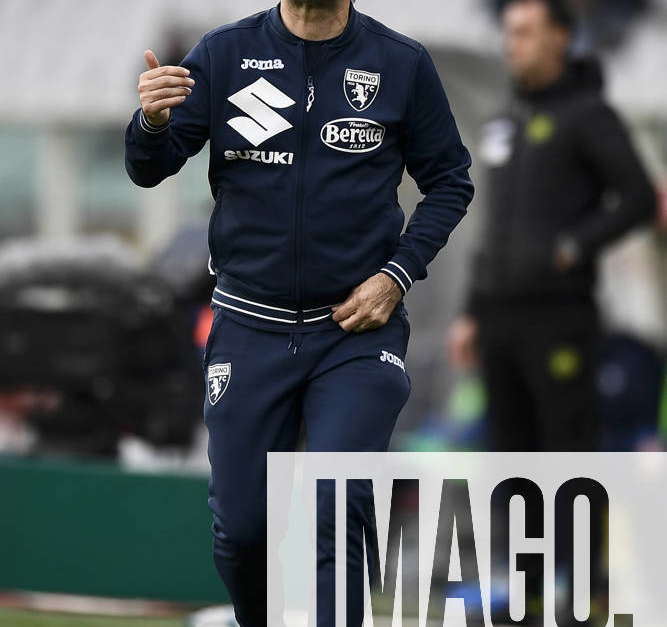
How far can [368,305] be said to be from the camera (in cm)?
404

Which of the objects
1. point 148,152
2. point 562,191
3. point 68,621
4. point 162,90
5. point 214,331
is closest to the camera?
point 162,90

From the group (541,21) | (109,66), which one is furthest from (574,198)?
(109,66)

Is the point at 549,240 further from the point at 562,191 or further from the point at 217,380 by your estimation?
the point at 217,380

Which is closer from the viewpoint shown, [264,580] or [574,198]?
[264,580]

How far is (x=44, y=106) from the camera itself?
748 cm

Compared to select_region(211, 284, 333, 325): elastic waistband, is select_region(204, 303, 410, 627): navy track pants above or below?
below

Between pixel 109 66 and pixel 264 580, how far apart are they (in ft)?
12.0

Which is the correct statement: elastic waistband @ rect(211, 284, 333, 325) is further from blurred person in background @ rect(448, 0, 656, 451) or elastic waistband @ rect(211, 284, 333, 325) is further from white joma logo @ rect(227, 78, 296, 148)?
blurred person in background @ rect(448, 0, 656, 451)

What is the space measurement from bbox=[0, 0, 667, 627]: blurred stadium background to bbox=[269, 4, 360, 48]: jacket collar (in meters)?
2.84

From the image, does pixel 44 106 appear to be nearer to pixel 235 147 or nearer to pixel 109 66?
pixel 109 66

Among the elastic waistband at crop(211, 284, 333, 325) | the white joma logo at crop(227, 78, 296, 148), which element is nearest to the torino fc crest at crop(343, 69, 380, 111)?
the white joma logo at crop(227, 78, 296, 148)

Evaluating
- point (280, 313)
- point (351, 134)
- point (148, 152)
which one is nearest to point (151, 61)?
point (148, 152)

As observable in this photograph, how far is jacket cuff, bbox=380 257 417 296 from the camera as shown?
408 cm

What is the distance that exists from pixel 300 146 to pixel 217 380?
62cm
